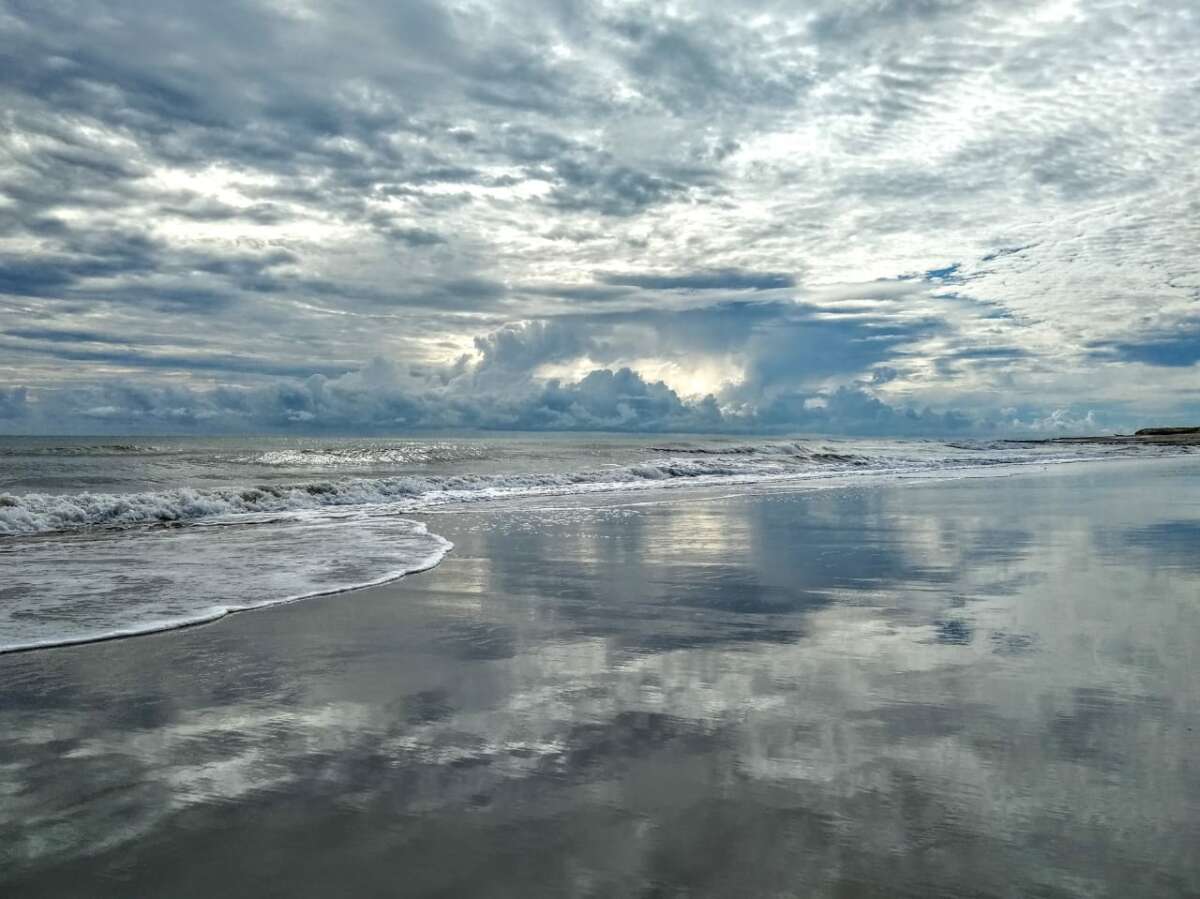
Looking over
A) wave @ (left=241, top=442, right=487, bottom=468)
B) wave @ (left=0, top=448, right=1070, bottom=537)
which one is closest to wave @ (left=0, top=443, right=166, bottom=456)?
wave @ (left=241, top=442, right=487, bottom=468)

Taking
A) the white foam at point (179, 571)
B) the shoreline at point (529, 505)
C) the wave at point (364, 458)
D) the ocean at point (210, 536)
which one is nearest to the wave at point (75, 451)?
the wave at point (364, 458)

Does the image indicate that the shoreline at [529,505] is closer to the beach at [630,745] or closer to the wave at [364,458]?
the beach at [630,745]

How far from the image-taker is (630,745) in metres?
4.82

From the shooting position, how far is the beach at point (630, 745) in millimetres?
3494

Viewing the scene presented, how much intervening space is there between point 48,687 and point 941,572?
9492 millimetres

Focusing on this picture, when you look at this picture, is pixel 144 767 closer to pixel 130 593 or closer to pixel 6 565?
pixel 130 593

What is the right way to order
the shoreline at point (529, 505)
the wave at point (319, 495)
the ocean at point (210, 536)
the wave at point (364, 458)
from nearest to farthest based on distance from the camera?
the shoreline at point (529, 505) → the ocean at point (210, 536) → the wave at point (319, 495) → the wave at point (364, 458)

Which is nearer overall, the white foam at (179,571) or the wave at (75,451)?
the white foam at (179,571)

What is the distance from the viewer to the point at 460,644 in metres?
7.40

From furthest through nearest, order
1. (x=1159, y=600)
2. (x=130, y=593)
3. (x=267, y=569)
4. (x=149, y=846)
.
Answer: (x=267, y=569)
(x=130, y=593)
(x=1159, y=600)
(x=149, y=846)

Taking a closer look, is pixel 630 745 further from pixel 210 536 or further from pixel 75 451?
pixel 75 451

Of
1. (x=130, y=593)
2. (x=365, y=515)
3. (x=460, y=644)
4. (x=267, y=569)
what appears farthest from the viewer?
(x=365, y=515)

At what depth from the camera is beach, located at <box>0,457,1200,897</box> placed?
3.49 meters

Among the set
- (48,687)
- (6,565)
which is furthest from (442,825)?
(6,565)
